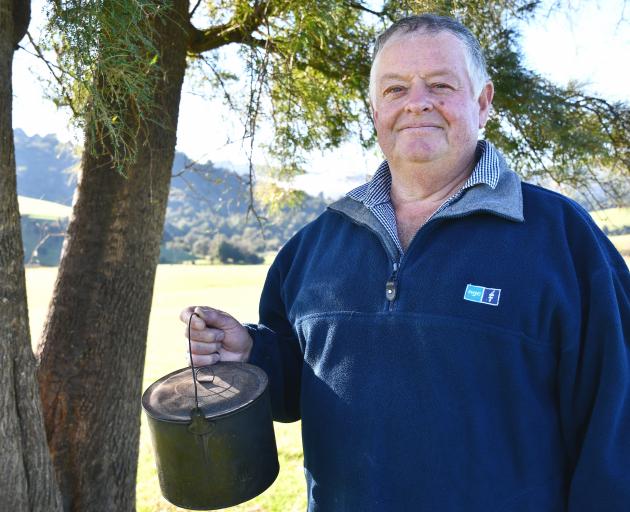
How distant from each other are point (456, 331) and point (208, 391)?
0.76 meters

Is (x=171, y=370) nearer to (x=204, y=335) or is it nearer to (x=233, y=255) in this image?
(x=204, y=335)

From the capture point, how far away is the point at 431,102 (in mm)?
1827

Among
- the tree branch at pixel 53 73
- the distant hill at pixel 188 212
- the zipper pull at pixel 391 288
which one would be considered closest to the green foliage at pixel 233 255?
the distant hill at pixel 188 212

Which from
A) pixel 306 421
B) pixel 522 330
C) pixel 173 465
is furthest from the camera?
pixel 306 421

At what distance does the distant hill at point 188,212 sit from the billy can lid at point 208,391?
114 centimetres

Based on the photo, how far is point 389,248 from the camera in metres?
1.79

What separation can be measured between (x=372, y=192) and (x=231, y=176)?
2.44m

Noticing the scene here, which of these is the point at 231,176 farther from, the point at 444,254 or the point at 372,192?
the point at 444,254

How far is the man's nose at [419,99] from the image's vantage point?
182cm

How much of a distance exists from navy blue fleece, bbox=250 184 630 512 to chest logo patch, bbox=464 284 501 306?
12 mm

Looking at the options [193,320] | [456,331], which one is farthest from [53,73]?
[456,331]

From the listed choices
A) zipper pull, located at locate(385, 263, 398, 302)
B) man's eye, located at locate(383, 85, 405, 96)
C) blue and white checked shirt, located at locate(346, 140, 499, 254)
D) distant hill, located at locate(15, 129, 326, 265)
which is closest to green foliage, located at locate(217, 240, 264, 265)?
distant hill, located at locate(15, 129, 326, 265)

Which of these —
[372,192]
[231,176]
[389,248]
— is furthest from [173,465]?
[231,176]

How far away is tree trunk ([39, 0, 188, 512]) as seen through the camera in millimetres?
3092
